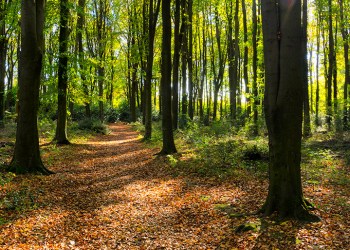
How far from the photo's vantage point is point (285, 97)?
17.8 ft

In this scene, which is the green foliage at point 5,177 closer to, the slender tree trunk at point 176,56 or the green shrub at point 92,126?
the slender tree trunk at point 176,56

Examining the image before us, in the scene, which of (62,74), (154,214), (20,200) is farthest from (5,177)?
(62,74)

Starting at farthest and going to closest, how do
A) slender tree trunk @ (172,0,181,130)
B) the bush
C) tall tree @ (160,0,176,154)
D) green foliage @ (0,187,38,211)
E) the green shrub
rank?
1. the bush
2. the green shrub
3. slender tree trunk @ (172,0,181,130)
4. tall tree @ (160,0,176,154)
5. green foliage @ (0,187,38,211)

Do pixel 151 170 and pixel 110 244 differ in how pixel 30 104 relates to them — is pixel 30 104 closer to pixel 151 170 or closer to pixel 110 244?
pixel 151 170

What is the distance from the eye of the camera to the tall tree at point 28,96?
9180 millimetres

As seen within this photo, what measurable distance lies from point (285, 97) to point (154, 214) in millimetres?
3741

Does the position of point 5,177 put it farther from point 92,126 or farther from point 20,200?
point 92,126

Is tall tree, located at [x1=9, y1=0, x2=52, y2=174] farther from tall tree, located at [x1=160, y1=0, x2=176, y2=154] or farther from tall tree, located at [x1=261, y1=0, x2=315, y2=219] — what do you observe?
tall tree, located at [x1=261, y1=0, x2=315, y2=219]

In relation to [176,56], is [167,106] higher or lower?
lower

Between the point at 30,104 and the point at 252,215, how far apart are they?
733cm

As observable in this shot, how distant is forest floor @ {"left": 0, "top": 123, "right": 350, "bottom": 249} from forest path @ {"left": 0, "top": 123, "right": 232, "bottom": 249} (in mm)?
17

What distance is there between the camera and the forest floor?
509 cm

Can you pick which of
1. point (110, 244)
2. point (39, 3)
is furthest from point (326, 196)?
point (39, 3)

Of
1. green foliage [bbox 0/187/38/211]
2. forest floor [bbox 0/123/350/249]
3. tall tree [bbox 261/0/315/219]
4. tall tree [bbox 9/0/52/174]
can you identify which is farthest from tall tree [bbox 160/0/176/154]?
tall tree [bbox 261/0/315/219]
